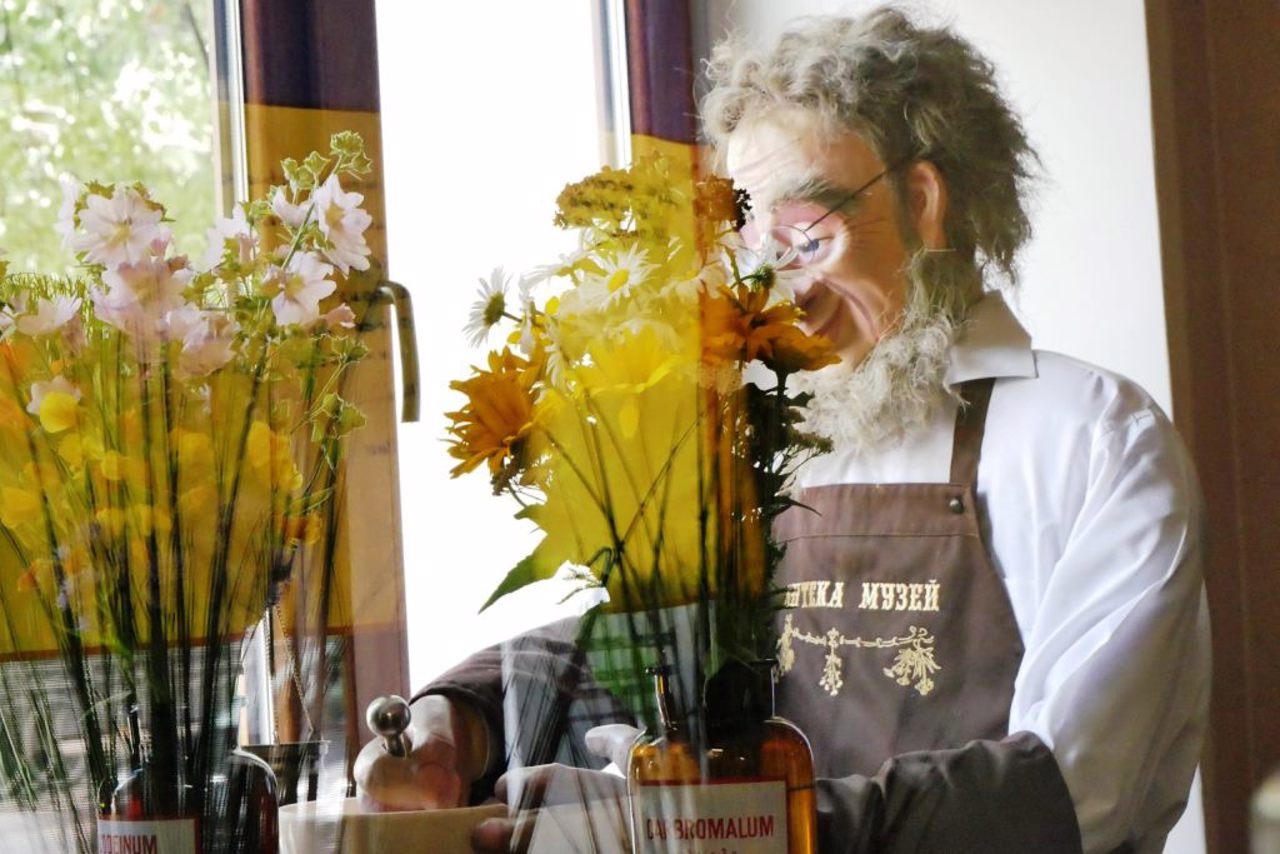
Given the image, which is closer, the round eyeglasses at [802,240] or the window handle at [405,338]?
the round eyeglasses at [802,240]

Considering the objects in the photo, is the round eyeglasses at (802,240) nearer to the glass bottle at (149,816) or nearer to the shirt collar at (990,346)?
the shirt collar at (990,346)

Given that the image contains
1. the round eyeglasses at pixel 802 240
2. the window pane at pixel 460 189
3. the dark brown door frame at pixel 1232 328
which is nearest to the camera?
the dark brown door frame at pixel 1232 328

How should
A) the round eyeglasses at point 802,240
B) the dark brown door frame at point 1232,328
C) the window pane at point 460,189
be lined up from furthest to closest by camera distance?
the window pane at point 460,189 < the round eyeglasses at point 802,240 < the dark brown door frame at point 1232,328

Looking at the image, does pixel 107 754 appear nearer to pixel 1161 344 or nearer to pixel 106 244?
pixel 106 244

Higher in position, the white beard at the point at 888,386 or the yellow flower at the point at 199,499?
the white beard at the point at 888,386

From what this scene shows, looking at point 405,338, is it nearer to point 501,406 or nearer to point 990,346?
point 501,406

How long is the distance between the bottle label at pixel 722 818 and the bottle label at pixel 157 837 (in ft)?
0.76

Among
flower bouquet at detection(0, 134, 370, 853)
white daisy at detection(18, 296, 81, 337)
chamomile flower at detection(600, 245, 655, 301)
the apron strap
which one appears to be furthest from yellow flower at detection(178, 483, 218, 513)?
the apron strap

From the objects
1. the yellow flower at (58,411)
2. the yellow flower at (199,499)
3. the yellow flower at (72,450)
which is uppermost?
the yellow flower at (58,411)

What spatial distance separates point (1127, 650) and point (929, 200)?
0.23 m

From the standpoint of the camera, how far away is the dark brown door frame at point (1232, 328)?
0.64m

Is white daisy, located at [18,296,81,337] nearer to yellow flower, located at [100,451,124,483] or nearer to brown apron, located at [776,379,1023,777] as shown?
yellow flower, located at [100,451,124,483]

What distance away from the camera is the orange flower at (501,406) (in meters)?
0.69

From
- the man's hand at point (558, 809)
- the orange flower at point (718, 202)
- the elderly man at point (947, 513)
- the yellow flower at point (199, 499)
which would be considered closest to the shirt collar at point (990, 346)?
the elderly man at point (947, 513)
